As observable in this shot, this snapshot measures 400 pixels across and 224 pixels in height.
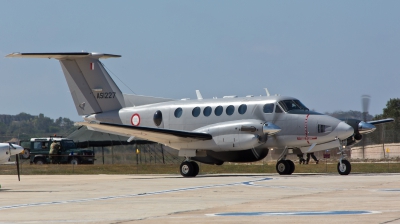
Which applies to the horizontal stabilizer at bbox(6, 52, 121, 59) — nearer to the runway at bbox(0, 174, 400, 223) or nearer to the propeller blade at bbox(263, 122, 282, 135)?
the propeller blade at bbox(263, 122, 282, 135)

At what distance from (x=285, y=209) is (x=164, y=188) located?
764 cm

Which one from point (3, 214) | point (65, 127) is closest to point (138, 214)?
point (3, 214)

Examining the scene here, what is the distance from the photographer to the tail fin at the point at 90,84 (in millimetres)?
31188

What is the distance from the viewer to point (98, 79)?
104 ft

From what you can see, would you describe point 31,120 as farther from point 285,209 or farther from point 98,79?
point 285,209

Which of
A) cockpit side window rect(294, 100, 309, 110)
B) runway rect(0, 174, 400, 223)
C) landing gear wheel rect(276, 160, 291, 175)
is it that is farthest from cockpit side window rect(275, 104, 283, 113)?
runway rect(0, 174, 400, 223)

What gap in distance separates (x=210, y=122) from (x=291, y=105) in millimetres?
3487

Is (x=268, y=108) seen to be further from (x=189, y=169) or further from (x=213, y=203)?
(x=213, y=203)

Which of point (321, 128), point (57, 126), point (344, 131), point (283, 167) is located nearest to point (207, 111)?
point (283, 167)

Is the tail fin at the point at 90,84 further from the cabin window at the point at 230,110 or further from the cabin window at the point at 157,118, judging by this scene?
the cabin window at the point at 230,110

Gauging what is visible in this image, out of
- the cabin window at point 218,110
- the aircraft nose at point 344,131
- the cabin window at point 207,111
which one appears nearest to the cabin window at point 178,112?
the cabin window at point 207,111

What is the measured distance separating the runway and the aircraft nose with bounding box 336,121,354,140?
16.5ft

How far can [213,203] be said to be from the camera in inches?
577

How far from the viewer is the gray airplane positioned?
87.4ft
